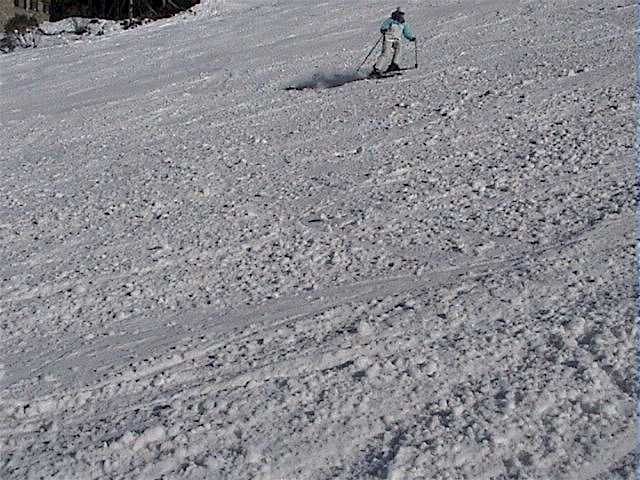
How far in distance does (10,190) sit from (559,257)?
623 cm

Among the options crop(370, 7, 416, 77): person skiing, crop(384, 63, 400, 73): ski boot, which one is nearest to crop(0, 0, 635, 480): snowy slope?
crop(384, 63, 400, 73): ski boot

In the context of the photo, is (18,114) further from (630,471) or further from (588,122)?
(630,471)

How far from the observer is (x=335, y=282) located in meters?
5.55

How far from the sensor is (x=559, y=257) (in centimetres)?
537

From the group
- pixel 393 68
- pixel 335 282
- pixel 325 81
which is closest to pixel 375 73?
pixel 393 68

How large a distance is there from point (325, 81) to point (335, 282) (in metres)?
8.17

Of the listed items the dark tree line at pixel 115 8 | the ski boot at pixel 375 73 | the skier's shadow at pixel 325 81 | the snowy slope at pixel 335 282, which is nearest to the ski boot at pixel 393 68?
the ski boot at pixel 375 73

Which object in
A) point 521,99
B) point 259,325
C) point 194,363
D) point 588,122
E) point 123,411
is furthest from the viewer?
point 521,99

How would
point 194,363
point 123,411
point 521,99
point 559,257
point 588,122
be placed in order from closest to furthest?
point 123,411, point 194,363, point 559,257, point 588,122, point 521,99

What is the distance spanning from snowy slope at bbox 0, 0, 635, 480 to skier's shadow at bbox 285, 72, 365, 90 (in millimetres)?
978

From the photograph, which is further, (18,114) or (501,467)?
(18,114)

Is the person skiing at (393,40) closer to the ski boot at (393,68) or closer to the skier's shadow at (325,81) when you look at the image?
the ski boot at (393,68)

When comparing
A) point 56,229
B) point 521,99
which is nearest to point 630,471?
point 56,229

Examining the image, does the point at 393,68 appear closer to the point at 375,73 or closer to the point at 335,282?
the point at 375,73
